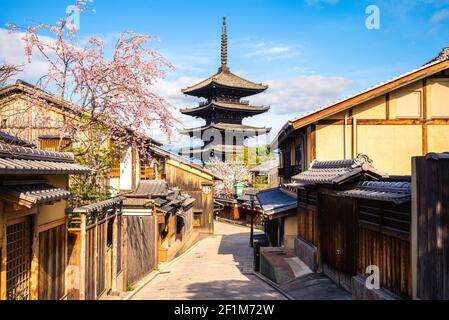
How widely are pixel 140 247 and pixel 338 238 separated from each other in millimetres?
6957

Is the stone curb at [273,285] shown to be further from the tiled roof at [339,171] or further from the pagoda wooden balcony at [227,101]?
the pagoda wooden balcony at [227,101]

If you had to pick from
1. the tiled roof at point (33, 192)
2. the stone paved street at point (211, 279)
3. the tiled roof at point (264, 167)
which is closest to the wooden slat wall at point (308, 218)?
the stone paved street at point (211, 279)

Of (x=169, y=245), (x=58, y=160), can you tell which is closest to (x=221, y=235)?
(x=169, y=245)

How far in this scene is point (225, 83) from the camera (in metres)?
49.9

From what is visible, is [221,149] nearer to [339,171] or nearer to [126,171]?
[126,171]

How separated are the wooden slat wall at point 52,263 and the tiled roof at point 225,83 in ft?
135

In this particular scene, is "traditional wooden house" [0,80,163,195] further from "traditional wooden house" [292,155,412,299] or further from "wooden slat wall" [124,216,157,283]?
"traditional wooden house" [292,155,412,299]

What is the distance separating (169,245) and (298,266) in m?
9.28

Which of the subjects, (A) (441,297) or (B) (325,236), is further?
(B) (325,236)

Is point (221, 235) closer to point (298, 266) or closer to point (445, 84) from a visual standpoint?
point (298, 266)

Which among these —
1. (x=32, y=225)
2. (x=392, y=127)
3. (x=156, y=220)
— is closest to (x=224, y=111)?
(x=156, y=220)

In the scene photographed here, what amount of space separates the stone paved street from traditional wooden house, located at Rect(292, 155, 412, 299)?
2171 millimetres

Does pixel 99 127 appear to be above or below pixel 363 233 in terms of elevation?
above

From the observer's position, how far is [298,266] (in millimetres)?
15141
